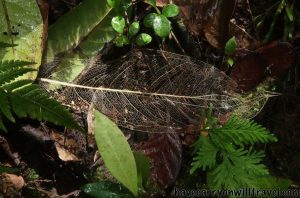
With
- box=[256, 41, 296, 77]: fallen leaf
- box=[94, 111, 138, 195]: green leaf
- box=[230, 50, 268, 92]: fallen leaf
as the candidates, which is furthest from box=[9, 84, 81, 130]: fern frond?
box=[256, 41, 296, 77]: fallen leaf

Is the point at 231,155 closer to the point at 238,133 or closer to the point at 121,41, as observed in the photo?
the point at 238,133

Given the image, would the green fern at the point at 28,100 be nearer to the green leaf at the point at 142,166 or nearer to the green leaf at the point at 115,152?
the green leaf at the point at 115,152

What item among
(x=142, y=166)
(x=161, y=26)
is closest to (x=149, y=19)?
(x=161, y=26)

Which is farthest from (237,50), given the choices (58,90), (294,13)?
(58,90)

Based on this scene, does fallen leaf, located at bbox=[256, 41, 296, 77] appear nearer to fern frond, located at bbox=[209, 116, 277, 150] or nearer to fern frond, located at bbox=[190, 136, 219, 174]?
fern frond, located at bbox=[209, 116, 277, 150]

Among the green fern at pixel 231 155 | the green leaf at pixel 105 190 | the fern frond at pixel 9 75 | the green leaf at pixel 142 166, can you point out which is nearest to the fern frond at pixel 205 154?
the green fern at pixel 231 155

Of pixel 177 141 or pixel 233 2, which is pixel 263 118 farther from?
pixel 233 2
